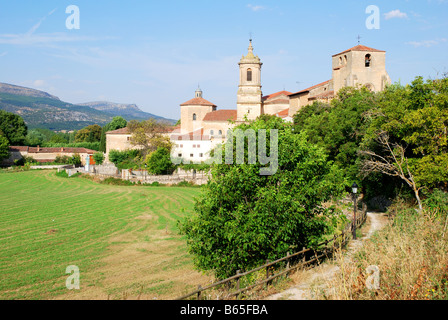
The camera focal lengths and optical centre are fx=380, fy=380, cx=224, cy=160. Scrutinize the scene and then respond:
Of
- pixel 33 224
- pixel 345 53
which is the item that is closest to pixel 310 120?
pixel 345 53

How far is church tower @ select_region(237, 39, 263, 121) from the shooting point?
204ft

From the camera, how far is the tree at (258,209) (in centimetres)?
1163

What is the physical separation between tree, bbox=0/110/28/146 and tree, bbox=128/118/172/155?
33.9 metres

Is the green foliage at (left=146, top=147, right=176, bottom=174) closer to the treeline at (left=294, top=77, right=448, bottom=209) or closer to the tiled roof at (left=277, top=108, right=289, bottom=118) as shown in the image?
the tiled roof at (left=277, top=108, right=289, bottom=118)

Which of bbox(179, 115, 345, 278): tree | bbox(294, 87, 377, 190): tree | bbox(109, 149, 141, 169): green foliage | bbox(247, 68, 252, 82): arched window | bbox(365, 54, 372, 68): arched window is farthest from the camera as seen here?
bbox(247, 68, 252, 82): arched window

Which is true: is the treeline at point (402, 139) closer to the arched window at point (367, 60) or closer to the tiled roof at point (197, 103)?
the arched window at point (367, 60)

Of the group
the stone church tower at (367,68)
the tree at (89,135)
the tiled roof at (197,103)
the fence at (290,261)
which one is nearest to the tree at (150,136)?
the tiled roof at (197,103)

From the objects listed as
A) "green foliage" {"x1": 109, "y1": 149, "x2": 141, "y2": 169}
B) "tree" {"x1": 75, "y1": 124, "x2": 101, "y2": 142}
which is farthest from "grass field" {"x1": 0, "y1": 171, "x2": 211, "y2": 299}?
"tree" {"x1": 75, "y1": 124, "x2": 101, "y2": 142}

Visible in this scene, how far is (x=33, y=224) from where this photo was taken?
80.3 ft

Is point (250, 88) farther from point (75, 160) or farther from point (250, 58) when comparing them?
point (75, 160)

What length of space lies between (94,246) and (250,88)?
46.7m

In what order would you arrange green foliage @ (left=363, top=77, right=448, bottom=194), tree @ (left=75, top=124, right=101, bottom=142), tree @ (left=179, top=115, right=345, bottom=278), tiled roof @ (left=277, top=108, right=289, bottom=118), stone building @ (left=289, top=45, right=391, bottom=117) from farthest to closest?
tree @ (left=75, top=124, right=101, bottom=142)
tiled roof @ (left=277, top=108, right=289, bottom=118)
stone building @ (left=289, top=45, right=391, bottom=117)
green foliage @ (left=363, top=77, right=448, bottom=194)
tree @ (left=179, top=115, right=345, bottom=278)

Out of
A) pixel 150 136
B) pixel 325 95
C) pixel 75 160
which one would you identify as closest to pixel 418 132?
pixel 325 95

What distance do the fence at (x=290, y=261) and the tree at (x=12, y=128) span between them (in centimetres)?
7883
